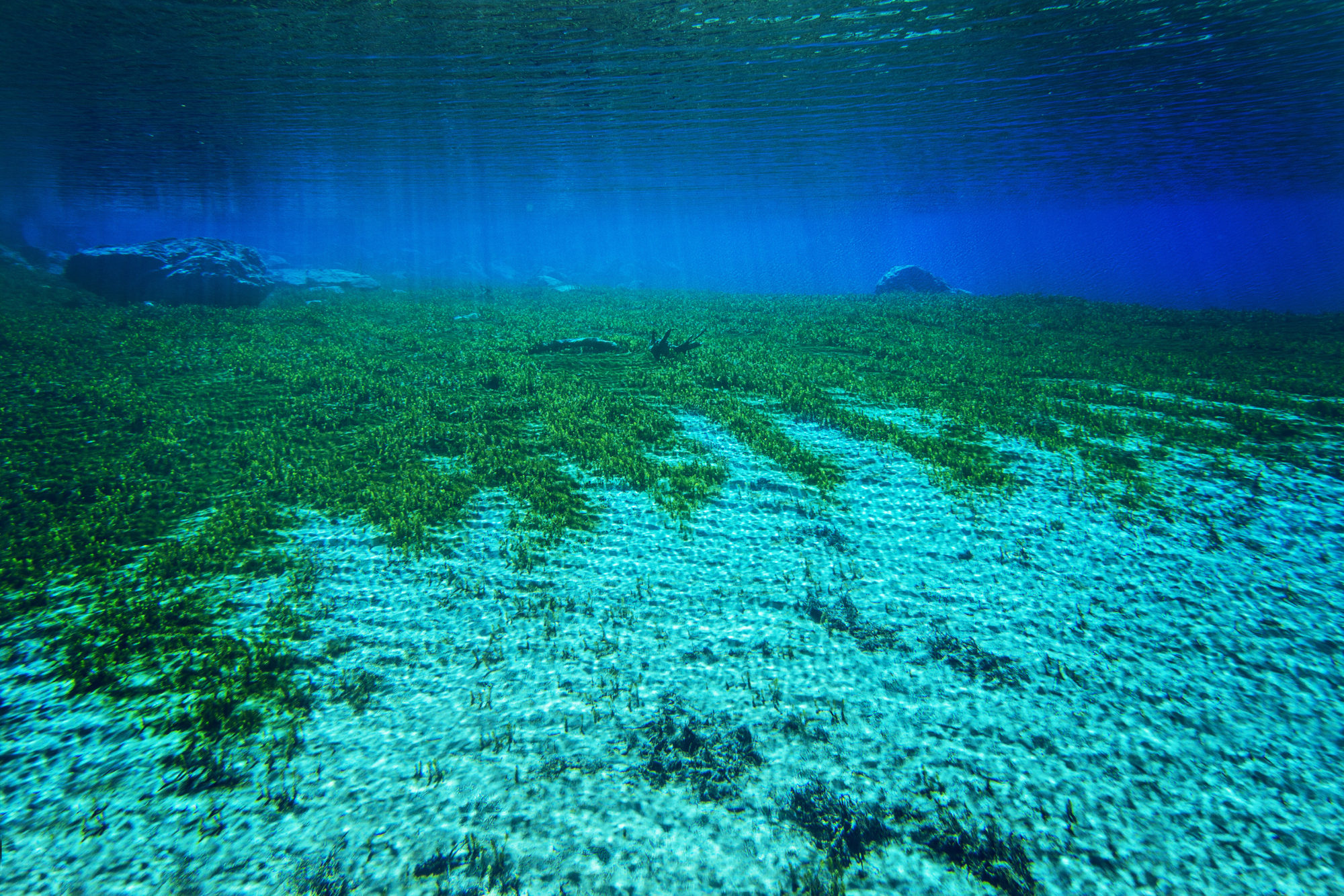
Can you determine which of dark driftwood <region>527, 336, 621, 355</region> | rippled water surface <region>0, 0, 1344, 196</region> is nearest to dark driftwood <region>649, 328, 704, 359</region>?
dark driftwood <region>527, 336, 621, 355</region>

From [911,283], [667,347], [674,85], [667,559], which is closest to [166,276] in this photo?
[674,85]

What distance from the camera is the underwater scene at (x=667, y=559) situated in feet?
12.5

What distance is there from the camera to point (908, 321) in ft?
94.4

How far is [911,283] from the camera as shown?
48812 millimetres

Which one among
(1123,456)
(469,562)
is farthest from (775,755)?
(1123,456)

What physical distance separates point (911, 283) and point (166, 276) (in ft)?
170

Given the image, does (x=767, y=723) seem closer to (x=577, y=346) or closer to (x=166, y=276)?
(x=577, y=346)

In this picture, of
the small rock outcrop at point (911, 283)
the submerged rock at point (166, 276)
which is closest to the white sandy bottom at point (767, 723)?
the submerged rock at point (166, 276)

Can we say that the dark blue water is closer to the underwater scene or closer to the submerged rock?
the underwater scene

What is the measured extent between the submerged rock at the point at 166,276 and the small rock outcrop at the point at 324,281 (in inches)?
526

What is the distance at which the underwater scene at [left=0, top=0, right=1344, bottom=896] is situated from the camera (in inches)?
150

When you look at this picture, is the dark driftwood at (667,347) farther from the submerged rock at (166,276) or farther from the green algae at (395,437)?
the submerged rock at (166,276)

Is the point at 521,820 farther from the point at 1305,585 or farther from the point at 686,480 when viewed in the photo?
the point at 1305,585

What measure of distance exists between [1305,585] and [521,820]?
892cm
